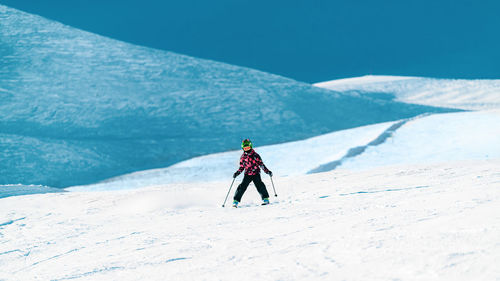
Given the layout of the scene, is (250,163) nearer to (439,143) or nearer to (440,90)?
(439,143)

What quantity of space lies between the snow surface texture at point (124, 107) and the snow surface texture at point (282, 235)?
1047cm

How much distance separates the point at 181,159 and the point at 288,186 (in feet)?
38.3

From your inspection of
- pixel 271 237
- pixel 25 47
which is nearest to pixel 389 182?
pixel 271 237

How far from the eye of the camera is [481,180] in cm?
591

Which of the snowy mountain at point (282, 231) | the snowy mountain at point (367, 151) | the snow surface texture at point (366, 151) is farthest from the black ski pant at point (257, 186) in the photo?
the snowy mountain at point (367, 151)

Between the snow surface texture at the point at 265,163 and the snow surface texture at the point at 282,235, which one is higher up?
the snow surface texture at the point at 265,163

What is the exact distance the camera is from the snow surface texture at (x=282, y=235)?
9.91ft

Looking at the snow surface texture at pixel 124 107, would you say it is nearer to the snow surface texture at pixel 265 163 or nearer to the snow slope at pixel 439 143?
the snow surface texture at pixel 265 163

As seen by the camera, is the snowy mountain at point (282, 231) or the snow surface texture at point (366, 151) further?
the snow surface texture at point (366, 151)

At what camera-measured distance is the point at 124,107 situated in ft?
84.9

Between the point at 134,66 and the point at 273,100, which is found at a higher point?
the point at 134,66

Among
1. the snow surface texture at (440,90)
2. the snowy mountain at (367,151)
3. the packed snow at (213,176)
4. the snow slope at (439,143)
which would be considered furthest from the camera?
the snow surface texture at (440,90)

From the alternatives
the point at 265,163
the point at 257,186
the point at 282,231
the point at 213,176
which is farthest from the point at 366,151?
the point at 282,231

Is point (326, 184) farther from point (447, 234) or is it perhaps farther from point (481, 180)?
point (447, 234)
